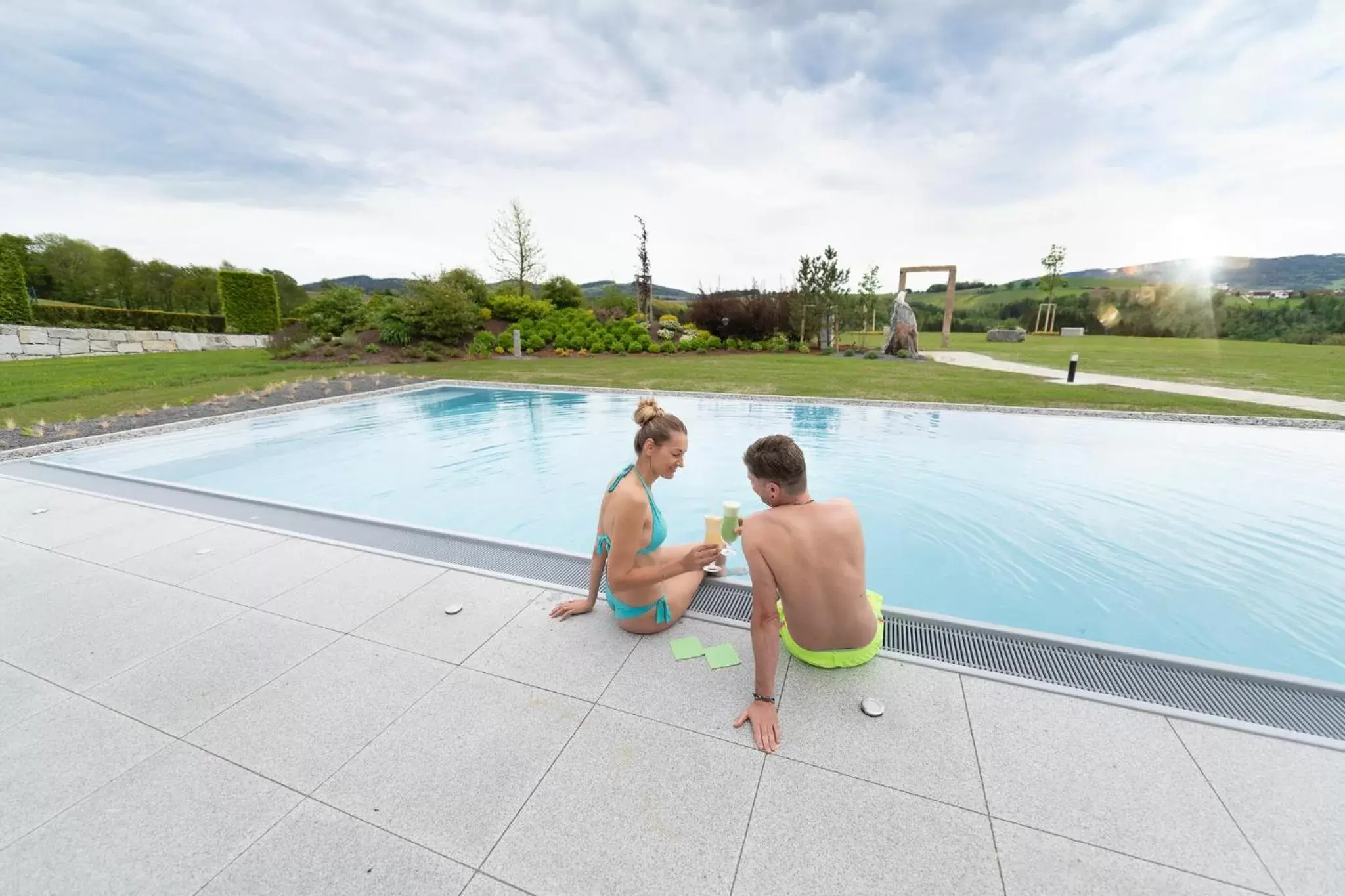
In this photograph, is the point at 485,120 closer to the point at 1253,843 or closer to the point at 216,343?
the point at 1253,843

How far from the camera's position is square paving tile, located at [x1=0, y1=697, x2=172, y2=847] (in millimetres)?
1751

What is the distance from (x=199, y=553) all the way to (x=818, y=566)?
461 cm

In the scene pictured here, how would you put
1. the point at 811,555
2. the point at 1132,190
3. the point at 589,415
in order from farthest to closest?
the point at 1132,190 → the point at 589,415 → the point at 811,555

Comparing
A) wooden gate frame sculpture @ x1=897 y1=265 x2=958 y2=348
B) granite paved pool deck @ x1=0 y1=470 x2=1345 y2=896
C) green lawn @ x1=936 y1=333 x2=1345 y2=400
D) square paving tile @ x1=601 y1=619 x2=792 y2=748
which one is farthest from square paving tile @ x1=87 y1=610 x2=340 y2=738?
wooden gate frame sculpture @ x1=897 y1=265 x2=958 y2=348

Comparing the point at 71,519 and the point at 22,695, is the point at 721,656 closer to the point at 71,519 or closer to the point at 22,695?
the point at 22,695

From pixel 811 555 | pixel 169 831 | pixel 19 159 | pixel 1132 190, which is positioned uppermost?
pixel 19 159

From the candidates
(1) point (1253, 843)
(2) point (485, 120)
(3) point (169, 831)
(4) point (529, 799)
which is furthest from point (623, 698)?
(2) point (485, 120)

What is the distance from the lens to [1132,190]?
46.6 ft

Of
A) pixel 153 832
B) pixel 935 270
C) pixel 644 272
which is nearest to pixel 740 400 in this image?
pixel 153 832

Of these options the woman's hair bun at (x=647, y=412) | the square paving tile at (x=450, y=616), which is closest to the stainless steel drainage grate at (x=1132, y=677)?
the woman's hair bun at (x=647, y=412)

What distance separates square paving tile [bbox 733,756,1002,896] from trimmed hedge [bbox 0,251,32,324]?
31.5 meters

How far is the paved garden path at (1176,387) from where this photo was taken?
9.81 meters

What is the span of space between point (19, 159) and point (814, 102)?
23617 millimetres

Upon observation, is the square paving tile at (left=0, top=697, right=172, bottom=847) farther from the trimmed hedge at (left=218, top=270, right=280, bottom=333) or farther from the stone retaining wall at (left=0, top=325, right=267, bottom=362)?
Result: the trimmed hedge at (left=218, top=270, right=280, bottom=333)
